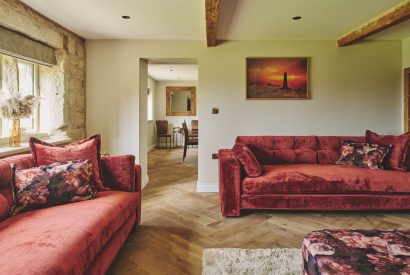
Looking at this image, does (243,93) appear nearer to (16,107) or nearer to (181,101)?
(16,107)

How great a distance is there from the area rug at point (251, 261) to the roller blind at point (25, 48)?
2.63 m

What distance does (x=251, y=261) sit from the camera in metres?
1.93

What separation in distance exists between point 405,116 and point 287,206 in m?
2.57

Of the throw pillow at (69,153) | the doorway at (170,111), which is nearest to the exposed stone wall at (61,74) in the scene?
the throw pillow at (69,153)

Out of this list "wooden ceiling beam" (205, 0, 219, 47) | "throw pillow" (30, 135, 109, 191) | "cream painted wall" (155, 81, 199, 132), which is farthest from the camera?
"cream painted wall" (155, 81, 199, 132)

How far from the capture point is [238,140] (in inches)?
143

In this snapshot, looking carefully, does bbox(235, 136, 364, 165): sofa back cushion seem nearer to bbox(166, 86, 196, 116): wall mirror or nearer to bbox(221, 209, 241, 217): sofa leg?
bbox(221, 209, 241, 217): sofa leg

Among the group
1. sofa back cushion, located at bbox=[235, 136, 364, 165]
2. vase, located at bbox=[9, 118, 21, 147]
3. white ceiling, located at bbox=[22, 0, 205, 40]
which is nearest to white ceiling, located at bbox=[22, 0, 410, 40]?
white ceiling, located at bbox=[22, 0, 205, 40]

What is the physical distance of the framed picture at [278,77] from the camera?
13.0ft

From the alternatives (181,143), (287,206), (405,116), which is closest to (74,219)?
(287,206)

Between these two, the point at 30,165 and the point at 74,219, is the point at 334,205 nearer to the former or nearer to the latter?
the point at 74,219

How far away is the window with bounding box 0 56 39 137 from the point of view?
274cm

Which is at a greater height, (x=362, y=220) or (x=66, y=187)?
(x=66, y=187)

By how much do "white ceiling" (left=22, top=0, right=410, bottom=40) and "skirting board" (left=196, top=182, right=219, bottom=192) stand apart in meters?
2.12
